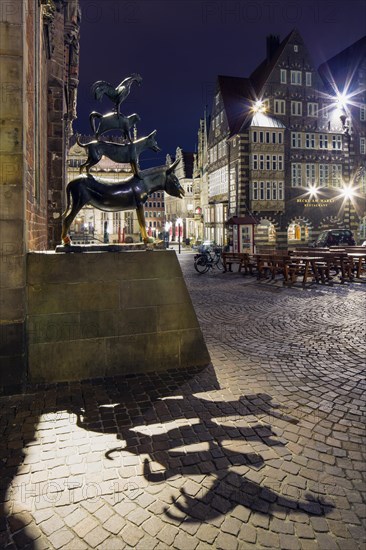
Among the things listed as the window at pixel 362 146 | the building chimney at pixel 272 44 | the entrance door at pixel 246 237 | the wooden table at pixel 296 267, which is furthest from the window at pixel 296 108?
the wooden table at pixel 296 267

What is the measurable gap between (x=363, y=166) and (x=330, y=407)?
132ft

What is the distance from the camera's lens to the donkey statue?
5.42 meters

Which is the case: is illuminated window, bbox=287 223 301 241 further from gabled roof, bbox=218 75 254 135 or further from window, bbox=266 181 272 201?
gabled roof, bbox=218 75 254 135

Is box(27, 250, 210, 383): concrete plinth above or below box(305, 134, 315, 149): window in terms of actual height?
below

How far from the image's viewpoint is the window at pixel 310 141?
1459 inches

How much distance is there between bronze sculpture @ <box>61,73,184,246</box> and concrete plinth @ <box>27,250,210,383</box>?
1.72 ft

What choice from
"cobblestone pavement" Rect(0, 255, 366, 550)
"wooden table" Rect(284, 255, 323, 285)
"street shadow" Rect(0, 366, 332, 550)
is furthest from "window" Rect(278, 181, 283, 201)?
"street shadow" Rect(0, 366, 332, 550)

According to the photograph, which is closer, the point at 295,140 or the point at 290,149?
the point at 290,149

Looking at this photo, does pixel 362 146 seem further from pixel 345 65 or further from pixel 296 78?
pixel 345 65

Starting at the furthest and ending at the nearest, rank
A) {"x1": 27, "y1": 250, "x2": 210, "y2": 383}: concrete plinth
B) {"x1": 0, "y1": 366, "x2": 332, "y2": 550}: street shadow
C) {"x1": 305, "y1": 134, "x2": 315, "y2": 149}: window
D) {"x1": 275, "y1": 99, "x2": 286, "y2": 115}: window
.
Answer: {"x1": 305, "y1": 134, "x2": 315, "y2": 149}: window < {"x1": 275, "y1": 99, "x2": 286, "y2": 115}: window < {"x1": 27, "y1": 250, "x2": 210, "y2": 383}: concrete plinth < {"x1": 0, "y1": 366, "x2": 332, "y2": 550}: street shadow

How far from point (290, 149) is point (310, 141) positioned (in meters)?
2.38

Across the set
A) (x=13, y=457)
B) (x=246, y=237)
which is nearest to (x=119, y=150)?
(x=13, y=457)

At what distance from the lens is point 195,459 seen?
3.25 meters

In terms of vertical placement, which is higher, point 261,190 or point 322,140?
point 322,140
